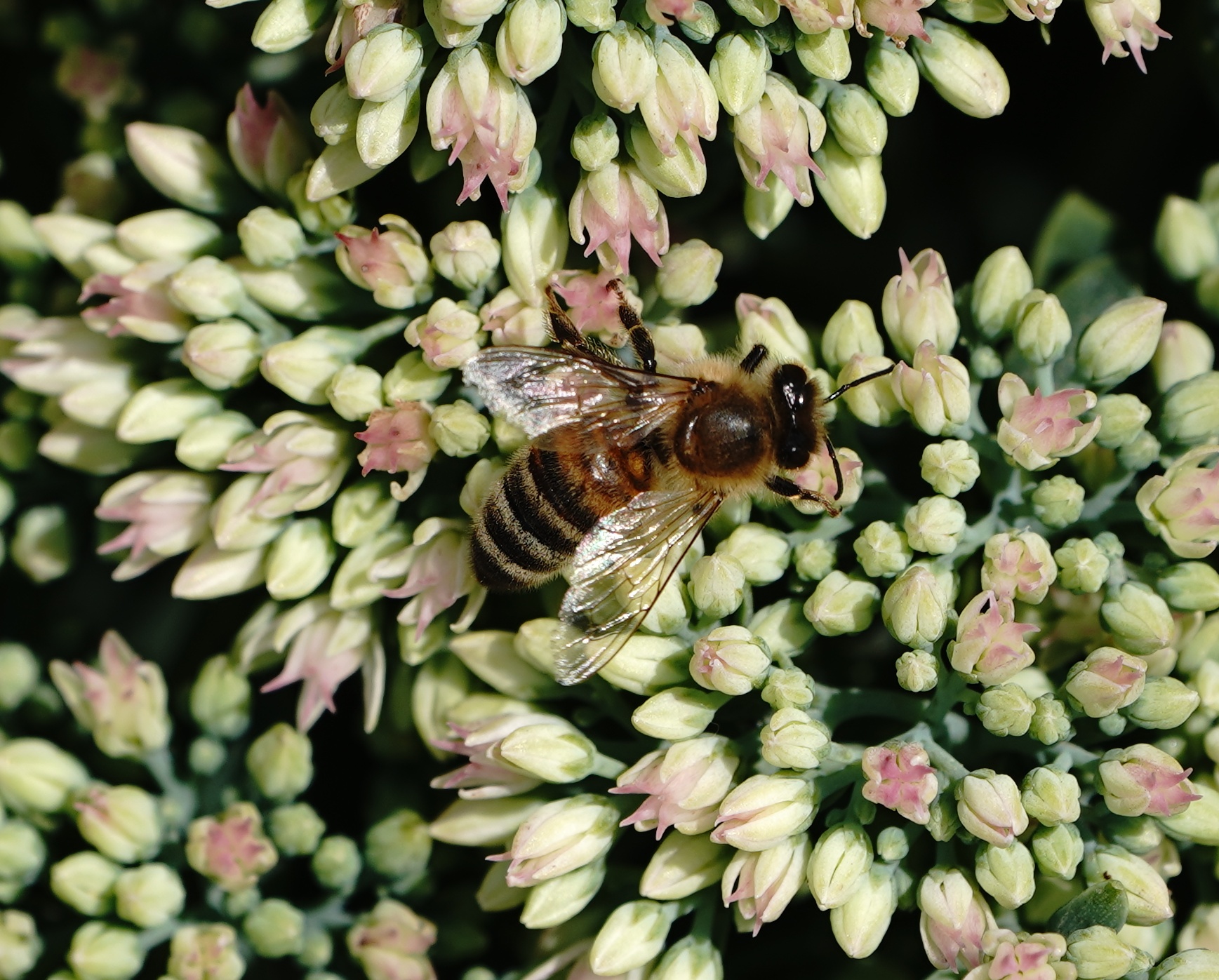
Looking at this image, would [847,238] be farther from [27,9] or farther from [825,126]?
[27,9]

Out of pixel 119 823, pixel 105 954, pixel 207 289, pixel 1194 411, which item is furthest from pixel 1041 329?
pixel 105 954

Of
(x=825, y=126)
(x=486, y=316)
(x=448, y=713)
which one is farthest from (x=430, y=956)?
(x=825, y=126)

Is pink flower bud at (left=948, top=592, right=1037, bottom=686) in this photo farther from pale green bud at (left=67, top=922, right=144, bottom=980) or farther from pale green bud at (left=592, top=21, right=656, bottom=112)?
pale green bud at (left=67, top=922, right=144, bottom=980)

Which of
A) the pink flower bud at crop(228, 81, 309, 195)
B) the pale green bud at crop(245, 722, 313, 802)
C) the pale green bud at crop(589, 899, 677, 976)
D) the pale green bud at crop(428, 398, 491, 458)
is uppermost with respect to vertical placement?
the pink flower bud at crop(228, 81, 309, 195)

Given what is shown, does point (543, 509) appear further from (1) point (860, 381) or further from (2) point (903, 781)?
(2) point (903, 781)

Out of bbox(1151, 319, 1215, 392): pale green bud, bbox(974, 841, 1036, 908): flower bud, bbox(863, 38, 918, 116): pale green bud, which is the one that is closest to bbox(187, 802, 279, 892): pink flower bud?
bbox(974, 841, 1036, 908): flower bud

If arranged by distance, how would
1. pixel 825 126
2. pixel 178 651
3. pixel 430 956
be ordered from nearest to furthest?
pixel 825 126 < pixel 430 956 < pixel 178 651
